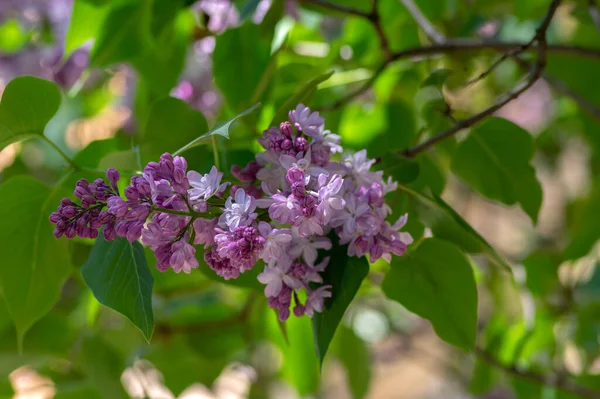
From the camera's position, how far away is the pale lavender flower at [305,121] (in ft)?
1.21

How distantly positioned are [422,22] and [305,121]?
342 mm

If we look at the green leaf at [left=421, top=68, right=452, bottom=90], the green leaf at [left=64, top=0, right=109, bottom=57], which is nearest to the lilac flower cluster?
the green leaf at [left=421, top=68, right=452, bottom=90]

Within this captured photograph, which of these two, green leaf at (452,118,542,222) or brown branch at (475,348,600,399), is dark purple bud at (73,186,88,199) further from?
brown branch at (475,348,600,399)

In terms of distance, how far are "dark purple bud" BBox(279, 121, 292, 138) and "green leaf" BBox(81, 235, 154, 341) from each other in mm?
99

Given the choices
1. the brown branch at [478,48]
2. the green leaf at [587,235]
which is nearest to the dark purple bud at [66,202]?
the brown branch at [478,48]

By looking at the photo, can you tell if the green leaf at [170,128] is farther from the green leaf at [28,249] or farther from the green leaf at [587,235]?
the green leaf at [587,235]

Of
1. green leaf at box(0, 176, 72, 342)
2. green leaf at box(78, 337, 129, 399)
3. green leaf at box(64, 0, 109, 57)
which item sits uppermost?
green leaf at box(64, 0, 109, 57)

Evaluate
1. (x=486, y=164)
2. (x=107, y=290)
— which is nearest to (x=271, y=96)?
(x=486, y=164)

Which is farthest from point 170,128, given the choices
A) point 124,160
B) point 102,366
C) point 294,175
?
point 102,366

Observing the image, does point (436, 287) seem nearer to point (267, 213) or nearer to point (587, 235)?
point (267, 213)

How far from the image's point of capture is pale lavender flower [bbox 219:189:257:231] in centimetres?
33

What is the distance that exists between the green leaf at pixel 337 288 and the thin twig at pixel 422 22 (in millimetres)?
337

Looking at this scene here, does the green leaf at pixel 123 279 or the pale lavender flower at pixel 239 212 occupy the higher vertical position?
the pale lavender flower at pixel 239 212

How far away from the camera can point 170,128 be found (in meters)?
0.44
